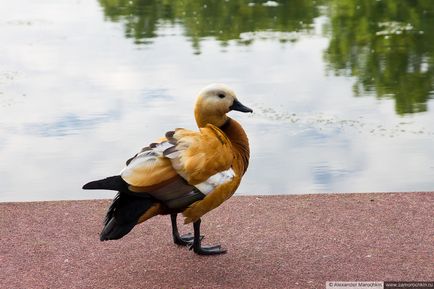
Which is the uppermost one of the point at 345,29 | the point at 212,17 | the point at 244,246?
the point at 212,17

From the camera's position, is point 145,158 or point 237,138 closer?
point 145,158

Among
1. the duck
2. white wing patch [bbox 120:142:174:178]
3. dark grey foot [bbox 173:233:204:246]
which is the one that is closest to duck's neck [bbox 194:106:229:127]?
the duck

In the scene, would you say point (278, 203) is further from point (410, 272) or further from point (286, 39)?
point (286, 39)

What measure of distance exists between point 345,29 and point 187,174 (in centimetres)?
1113

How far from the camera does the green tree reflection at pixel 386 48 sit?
12673 mm

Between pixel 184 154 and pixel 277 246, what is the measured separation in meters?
1.11

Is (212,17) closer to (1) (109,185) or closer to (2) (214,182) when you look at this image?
(2) (214,182)

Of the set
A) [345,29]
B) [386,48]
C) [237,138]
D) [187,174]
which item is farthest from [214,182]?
[345,29]

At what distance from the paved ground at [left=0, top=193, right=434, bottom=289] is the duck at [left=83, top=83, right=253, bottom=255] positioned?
36cm

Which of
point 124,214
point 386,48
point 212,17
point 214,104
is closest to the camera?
point 124,214

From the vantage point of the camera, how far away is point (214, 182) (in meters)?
6.28

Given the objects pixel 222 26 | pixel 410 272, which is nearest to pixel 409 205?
pixel 410 272

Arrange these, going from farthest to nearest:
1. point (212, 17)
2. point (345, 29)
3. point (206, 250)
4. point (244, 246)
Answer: point (212, 17)
point (345, 29)
point (244, 246)
point (206, 250)

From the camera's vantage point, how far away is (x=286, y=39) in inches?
625
